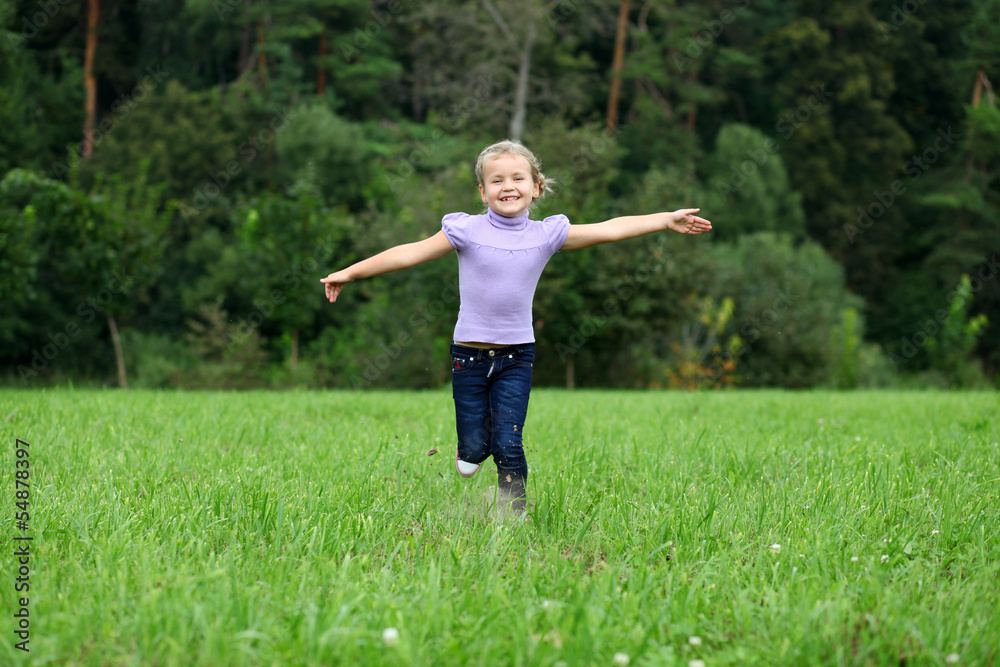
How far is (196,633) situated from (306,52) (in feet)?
106

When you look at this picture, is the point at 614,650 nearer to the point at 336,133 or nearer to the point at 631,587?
the point at 631,587

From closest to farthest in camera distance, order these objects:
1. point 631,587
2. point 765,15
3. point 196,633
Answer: point 196,633, point 631,587, point 765,15

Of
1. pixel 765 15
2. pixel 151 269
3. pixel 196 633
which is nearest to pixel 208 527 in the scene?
pixel 196 633

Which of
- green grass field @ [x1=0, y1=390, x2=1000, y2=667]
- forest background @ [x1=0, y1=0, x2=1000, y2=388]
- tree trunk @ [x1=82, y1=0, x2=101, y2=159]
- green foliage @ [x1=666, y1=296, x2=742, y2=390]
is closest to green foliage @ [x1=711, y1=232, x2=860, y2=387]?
forest background @ [x1=0, y1=0, x2=1000, y2=388]

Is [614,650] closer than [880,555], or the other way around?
[614,650]

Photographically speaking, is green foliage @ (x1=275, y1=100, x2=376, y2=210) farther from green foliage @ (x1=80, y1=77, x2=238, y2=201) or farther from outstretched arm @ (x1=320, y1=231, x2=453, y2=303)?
outstretched arm @ (x1=320, y1=231, x2=453, y2=303)

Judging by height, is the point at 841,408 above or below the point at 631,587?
below

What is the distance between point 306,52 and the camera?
31172 millimetres

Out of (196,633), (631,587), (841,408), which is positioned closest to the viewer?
(196,633)

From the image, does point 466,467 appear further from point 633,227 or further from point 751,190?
point 751,190

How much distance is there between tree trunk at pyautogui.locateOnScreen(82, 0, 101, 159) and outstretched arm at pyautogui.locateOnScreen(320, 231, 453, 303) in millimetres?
28634

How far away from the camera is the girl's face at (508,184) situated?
143 inches

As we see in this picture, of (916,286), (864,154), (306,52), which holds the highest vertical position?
(306,52)

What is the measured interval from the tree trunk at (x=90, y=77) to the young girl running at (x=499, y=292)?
2870cm
